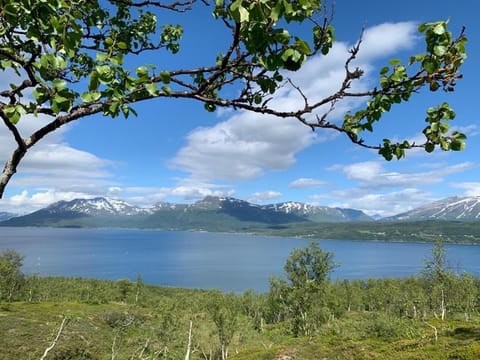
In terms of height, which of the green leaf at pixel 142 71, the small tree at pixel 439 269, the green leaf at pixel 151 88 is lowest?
the small tree at pixel 439 269

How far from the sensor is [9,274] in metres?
111

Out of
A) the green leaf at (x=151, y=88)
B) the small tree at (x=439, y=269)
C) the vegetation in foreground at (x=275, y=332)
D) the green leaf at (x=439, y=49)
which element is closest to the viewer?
the green leaf at (x=151, y=88)

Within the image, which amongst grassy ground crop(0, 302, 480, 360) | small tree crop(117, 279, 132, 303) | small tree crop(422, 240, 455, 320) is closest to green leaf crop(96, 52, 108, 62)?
grassy ground crop(0, 302, 480, 360)

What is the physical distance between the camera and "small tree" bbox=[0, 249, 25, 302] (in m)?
109

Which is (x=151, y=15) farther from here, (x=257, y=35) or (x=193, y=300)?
(x=193, y=300)

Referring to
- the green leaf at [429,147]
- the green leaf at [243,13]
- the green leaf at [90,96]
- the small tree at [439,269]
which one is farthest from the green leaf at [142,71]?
the small tree at [439,269]

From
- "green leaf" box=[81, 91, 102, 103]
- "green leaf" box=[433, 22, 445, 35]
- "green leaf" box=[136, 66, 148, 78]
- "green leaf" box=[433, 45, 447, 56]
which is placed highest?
"green leaf" box=[433, 22, 445, 35]

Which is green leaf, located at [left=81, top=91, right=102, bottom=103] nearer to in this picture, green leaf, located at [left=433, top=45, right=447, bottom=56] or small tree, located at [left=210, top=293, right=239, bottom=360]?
green leaf, located at [left=433, top=45, right=447, bottom=56]

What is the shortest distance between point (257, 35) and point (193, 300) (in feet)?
277

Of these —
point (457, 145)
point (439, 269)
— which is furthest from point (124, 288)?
point (457, 145)

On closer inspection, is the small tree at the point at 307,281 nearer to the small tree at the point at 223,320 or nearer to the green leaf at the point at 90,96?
the small tree at the point at 223,320

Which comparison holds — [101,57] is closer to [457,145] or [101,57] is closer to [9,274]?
[457,145]

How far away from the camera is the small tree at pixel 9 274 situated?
109 m

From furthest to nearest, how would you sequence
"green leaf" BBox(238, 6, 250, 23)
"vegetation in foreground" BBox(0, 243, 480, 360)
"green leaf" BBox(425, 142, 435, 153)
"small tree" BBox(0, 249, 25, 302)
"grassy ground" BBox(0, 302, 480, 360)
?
"small tree" BBox(0, 249, 25, 302), "vegetation in foreground" BBox(0, 243, 480, 360), "grassy ground" BBox(0, 302, 480, 360), "green leaf" BBox(425, 142, 435, 153), "green leaf" BBox(238, 6, 250, 23)
